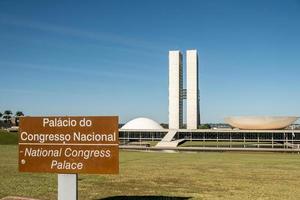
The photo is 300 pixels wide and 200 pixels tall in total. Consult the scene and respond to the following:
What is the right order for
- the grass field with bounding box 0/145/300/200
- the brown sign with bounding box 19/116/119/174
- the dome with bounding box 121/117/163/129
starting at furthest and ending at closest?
the dome with bounding box 121/117/163/129, the grass field with bounding box 0/145/300/200, the brown sign with bounding box 19/116/119/174

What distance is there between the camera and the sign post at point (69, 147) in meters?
8.98

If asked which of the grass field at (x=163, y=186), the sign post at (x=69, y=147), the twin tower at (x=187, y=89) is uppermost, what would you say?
the twin tower at (x=187, y=89)

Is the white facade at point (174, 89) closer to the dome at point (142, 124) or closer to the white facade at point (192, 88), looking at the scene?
the white facade at point (192, 88)

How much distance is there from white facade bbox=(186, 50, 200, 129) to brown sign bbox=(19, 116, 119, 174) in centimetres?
10460

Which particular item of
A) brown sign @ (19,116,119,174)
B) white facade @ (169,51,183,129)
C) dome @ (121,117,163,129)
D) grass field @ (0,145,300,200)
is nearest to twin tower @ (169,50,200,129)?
white facade @ (169,51,183,129)

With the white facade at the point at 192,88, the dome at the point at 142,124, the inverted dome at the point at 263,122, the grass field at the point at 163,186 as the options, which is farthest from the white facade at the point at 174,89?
the grass field at the point at 163,186

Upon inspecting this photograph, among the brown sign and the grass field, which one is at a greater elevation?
the brown sign

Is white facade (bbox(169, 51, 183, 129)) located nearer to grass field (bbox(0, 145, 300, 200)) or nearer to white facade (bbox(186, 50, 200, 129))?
white facade (bbox(186, 50, 200, 129))

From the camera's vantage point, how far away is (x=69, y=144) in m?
9.17

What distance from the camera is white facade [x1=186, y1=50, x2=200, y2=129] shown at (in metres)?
113

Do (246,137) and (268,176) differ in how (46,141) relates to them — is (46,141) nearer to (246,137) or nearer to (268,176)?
(268,176)

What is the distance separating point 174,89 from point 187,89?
10.9 feet

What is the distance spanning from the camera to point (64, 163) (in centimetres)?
921

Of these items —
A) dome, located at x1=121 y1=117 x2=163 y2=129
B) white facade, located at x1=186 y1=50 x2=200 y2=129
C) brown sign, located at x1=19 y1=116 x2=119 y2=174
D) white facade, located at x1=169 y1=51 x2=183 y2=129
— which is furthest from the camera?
white facade, located at x1=169 y1=51 x2=183 y2=129
